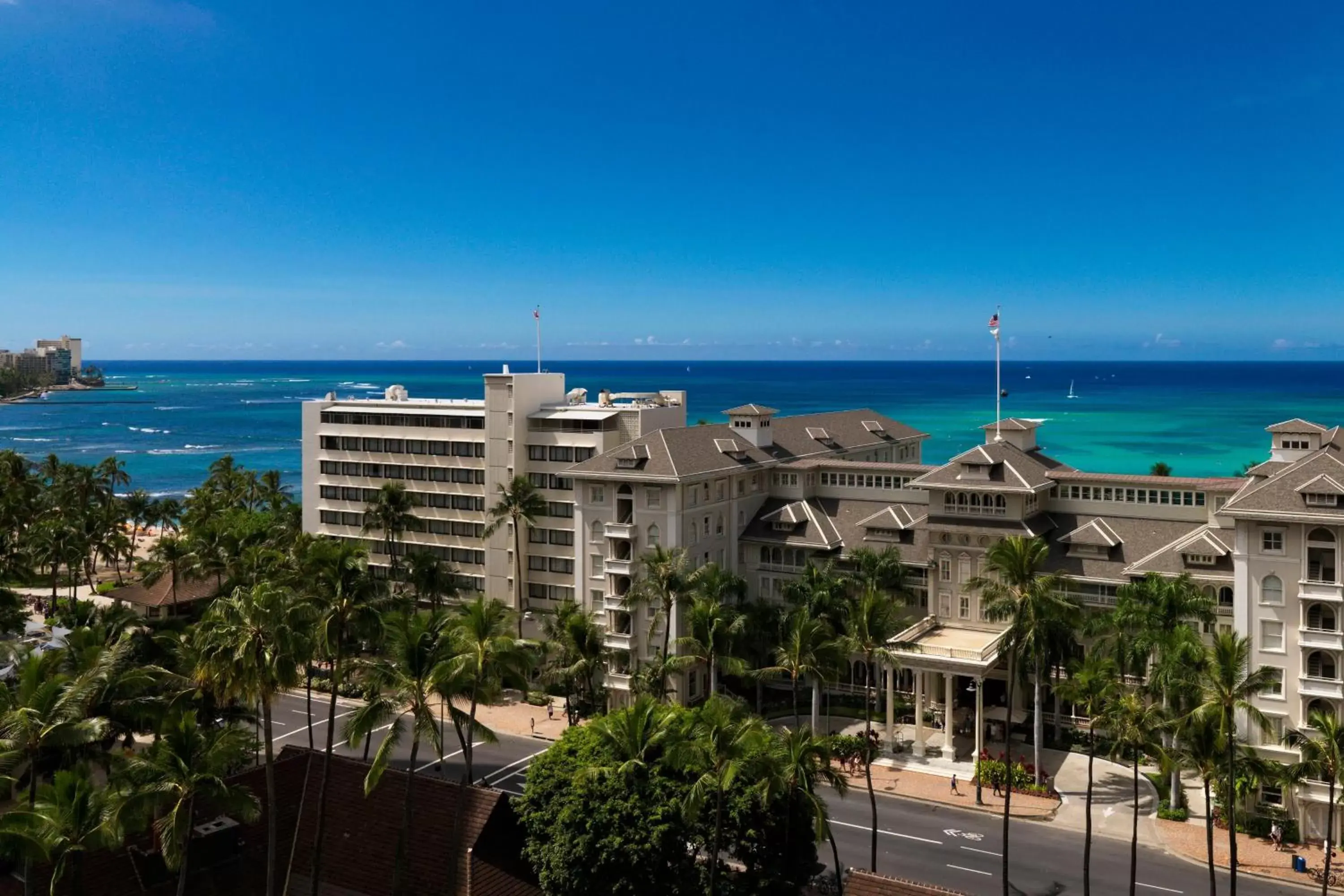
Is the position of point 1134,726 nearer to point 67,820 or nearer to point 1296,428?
point 1296,428

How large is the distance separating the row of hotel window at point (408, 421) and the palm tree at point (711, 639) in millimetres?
33064

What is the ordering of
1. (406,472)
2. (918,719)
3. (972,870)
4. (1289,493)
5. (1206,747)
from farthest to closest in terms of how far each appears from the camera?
(406,472) < (918,719) < (1289,493) < (972,870) < (1206,747)

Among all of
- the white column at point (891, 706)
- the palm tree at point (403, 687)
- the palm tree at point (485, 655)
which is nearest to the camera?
the palm tree at point (403, 687)

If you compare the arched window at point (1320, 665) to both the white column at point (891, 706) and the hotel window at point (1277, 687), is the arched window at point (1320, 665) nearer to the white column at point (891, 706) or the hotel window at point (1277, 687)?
the hotel window at point (1277, 687)

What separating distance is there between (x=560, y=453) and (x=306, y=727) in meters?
27.3

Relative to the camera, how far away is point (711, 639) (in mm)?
56562

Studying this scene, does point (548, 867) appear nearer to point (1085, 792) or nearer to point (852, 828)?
point (852, 828)

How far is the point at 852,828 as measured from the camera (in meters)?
53.3

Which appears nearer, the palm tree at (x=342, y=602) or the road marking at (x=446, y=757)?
the palm tree at (x=342, y=602)

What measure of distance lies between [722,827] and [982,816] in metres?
20.4

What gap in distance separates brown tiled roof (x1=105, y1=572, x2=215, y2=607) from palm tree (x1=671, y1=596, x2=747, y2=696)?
45646 mm

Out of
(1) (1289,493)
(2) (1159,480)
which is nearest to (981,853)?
(1) (1289,493)

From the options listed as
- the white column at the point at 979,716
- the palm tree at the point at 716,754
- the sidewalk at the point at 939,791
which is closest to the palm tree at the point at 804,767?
the palm tree at the point at 716,754

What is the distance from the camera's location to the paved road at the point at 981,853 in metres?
47.2
